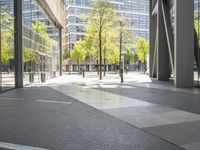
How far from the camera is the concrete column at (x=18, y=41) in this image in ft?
69.2

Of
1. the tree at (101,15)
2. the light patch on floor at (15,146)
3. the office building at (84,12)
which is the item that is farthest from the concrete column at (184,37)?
the office building at (84,12)

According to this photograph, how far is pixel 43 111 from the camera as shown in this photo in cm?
1060

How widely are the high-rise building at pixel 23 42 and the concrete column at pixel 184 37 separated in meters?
11.2

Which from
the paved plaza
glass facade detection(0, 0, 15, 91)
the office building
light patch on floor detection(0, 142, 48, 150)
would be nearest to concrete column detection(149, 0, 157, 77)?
glass facade detection(0, 0, 15, 91)

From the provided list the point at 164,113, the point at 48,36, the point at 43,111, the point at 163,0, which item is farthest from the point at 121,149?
the point at 48,36

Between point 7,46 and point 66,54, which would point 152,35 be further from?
point 66,54

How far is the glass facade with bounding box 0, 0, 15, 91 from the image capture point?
17.8 m

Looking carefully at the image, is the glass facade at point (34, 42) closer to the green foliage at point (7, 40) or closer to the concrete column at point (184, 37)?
the green foliage at point (7, 40)

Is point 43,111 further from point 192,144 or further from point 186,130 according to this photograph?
point 192,144

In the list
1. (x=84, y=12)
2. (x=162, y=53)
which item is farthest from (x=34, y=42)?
(x=84, y=12)

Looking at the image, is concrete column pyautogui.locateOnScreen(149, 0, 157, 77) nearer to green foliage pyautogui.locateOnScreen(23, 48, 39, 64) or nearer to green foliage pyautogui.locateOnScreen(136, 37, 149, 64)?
green foliage pyautogui.locateOnScreen(23, 48, 39, 64)

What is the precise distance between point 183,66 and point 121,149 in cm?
1578

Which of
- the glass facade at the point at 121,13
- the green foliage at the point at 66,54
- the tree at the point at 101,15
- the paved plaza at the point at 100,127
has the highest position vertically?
the glass facade at the point at 121,13

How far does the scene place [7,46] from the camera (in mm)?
19000
